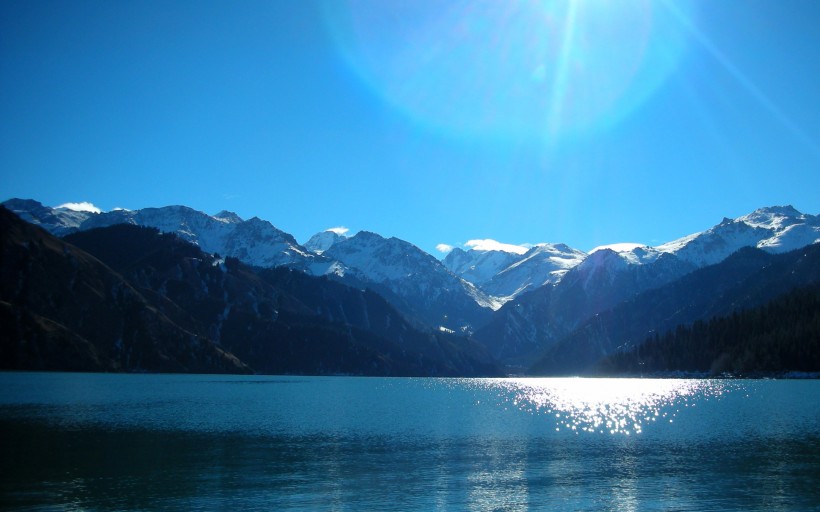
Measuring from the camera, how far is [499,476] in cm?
6788

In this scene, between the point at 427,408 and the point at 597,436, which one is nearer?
the point at 597,436

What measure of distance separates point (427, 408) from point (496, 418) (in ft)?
99.2

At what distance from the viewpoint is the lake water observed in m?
56.6

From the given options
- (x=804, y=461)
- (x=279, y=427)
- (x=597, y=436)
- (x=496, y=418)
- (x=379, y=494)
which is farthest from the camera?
(x=496, y=418)

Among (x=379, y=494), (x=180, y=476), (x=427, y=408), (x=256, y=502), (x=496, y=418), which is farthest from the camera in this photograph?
(x=427, y=408)

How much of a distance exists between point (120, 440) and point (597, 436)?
71.4 metres

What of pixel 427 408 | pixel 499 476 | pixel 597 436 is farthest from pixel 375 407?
pixel 499 476

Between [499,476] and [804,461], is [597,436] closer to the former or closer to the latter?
[804,461]

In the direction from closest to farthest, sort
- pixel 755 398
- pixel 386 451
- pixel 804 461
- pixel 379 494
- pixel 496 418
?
pixel 379 494 < pixel 804 461 < pixel 386 451 < pixel 496 418 < pixel 755 398

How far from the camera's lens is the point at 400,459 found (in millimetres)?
78125

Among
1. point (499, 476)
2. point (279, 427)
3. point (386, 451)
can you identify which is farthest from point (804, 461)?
point (279, 427)

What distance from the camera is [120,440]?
292 feet

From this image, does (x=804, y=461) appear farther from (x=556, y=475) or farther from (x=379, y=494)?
(x=379, y=494)

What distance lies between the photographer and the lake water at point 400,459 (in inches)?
2228
